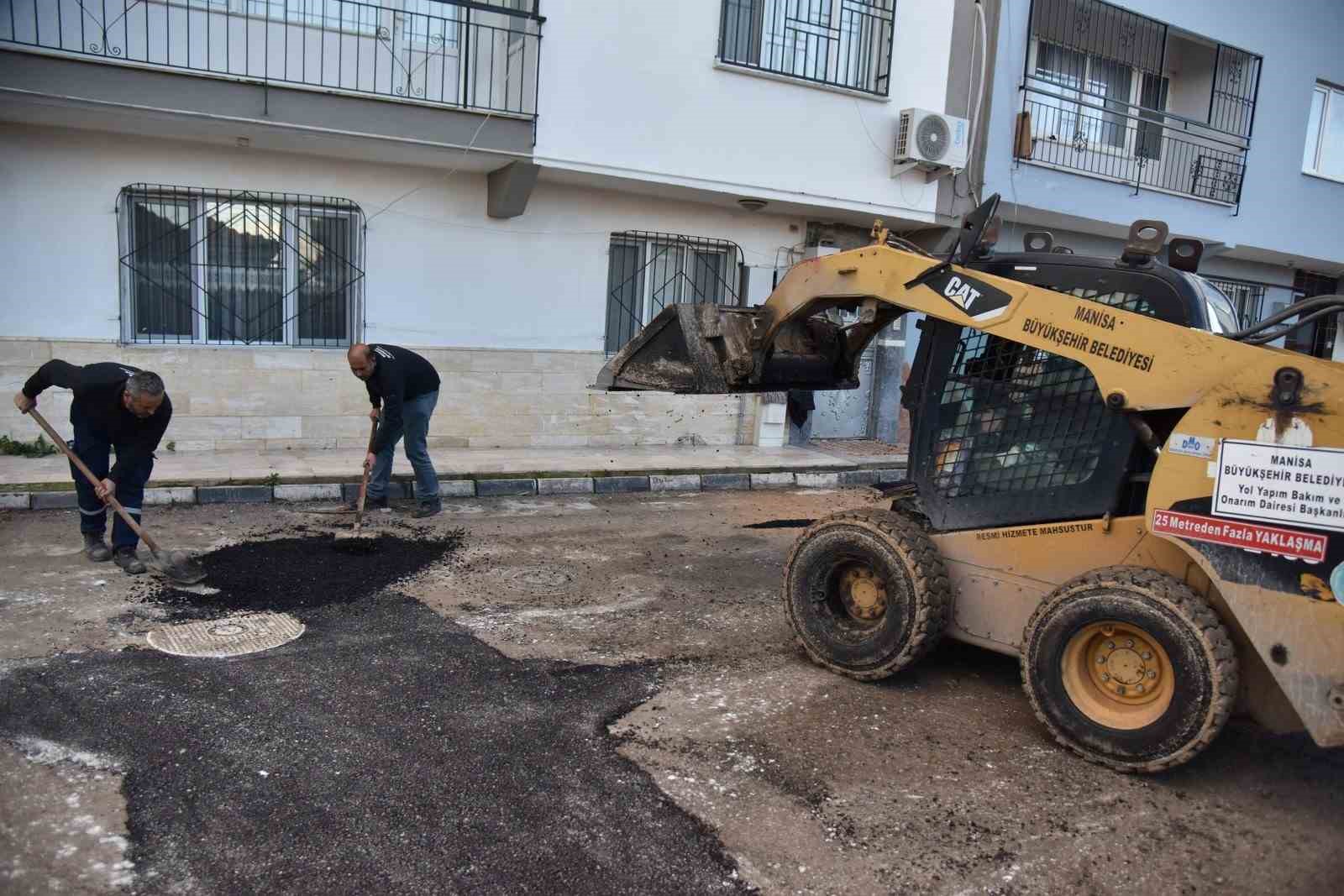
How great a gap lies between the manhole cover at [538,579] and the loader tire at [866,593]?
1.75m

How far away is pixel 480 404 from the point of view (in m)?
10.6

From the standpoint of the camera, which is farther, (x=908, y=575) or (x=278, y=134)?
(x=278, y=134)

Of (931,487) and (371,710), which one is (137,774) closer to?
(371,710)

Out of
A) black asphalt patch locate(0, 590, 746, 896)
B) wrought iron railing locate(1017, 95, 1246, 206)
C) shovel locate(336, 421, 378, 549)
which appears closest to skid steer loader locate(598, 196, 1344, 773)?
black asphalt patch locate(0, 590, 746, 896)

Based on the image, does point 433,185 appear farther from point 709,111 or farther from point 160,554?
point 160,554

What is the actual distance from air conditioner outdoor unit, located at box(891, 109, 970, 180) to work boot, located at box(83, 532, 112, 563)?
9164 millimetres

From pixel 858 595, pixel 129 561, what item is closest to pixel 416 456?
pixel 129 561

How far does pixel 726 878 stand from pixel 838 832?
52cm

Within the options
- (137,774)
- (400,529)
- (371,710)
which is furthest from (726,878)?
(400,529)

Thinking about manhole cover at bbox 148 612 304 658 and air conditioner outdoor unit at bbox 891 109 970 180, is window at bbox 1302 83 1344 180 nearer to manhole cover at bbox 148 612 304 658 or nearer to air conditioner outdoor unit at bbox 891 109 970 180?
air conditioner outdoor unit at bbox 891 109 970 180

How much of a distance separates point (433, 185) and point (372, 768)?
751 centimetres

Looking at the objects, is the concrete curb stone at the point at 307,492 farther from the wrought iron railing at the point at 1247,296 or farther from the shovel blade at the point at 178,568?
the wrought iron railing at the point at 1247,296

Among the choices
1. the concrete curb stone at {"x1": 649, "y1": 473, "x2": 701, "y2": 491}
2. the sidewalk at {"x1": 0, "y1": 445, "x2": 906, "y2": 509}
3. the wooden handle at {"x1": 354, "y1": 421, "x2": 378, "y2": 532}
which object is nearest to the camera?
the wooden handle at {"x1": 354, "y1": 421, "x2": 378, "y2": 532}

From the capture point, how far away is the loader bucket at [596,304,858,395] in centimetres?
547
